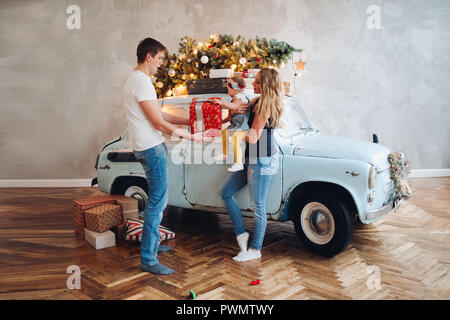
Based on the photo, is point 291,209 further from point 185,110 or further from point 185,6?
point 185,6

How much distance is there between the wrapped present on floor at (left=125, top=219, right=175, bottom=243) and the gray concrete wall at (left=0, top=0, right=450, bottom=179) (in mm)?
3569

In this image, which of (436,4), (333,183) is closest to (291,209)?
(333,183)

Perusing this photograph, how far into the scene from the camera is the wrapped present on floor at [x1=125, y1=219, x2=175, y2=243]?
3.73 meters

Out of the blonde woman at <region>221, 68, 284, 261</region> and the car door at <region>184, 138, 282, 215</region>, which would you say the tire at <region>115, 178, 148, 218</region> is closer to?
the car door at <region>184, 138, 282, 215</region>

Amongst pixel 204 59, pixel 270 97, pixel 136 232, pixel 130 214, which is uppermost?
pixel 204 59

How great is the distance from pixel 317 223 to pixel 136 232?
1.89m

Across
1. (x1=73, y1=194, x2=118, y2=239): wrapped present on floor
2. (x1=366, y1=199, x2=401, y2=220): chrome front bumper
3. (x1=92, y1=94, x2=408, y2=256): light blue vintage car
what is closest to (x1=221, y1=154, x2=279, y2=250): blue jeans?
(x1=92, y1=94, x2=408, y2=256): light blue vintage car

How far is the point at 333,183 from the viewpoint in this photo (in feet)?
10.3

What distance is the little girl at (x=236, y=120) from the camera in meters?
3.19

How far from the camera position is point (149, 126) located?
2.78 metres

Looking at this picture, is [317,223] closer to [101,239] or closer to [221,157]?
[221,157]

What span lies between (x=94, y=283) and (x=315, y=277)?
5.99ft

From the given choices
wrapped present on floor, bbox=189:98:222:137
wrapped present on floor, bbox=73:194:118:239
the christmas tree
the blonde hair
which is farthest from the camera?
the christmas tree

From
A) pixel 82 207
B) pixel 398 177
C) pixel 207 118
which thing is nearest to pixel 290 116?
pixel 207 118
